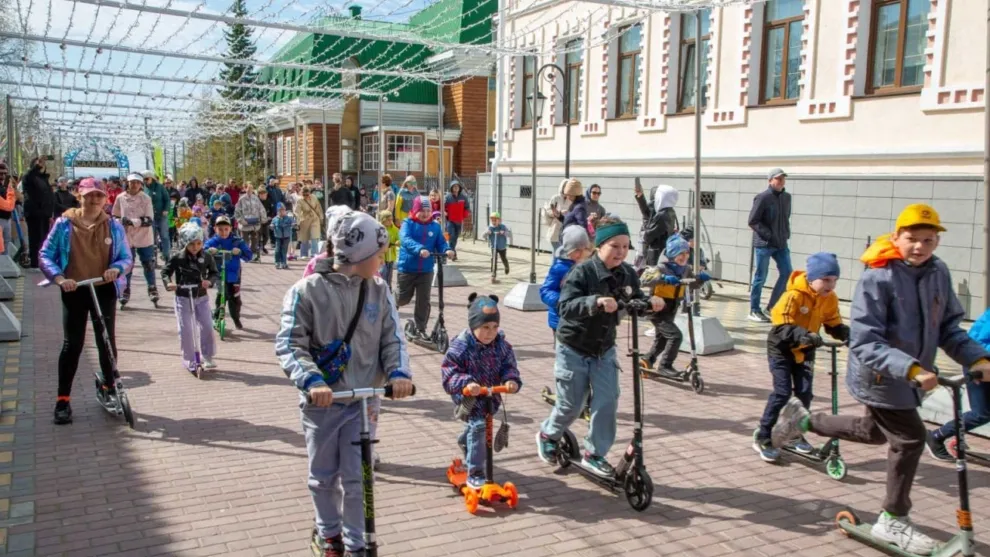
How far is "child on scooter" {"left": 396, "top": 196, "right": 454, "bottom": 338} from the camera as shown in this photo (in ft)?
30.9

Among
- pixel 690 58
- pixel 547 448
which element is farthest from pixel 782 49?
pixel 547 448

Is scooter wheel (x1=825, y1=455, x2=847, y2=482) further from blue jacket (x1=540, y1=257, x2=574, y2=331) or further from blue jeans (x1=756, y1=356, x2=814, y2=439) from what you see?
blue jacket (x1=540, y1=257, x2=574, y2=331)

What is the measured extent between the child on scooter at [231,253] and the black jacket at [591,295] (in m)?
5.49

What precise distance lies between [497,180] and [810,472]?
61.4 feet

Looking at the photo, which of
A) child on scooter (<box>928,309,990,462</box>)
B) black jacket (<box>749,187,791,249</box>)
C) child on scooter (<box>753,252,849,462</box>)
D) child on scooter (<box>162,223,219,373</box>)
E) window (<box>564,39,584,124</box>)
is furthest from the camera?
window (<box>564,39,584,124</box>)

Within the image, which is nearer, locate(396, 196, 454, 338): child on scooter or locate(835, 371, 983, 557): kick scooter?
locate(835, 371, 983, 557): kick scooter

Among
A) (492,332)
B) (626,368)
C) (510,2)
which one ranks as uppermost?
(510,2)

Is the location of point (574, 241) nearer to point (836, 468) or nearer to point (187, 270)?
point (836, 468)

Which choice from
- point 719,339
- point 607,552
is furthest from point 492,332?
point 719,339

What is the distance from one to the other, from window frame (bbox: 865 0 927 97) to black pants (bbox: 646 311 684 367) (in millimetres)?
7076

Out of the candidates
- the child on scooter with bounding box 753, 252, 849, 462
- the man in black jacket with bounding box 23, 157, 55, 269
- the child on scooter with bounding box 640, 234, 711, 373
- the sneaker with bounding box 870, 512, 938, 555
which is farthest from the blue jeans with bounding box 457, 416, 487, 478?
the man in black jacket with bounding box 23, 157, 55, 269

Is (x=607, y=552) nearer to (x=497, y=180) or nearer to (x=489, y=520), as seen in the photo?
(x=489, y=520)

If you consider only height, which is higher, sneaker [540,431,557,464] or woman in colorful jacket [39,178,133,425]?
woman in colorful jacket [39,178,133,425]

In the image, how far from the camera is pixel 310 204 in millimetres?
18391
